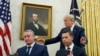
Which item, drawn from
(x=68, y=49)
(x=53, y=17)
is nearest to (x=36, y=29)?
(x=53, y=17)

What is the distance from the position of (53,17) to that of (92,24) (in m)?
0.96

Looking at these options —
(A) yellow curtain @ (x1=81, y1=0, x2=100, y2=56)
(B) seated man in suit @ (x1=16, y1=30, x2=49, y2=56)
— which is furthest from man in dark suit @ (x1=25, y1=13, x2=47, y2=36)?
(B) seated man in suit @ (x1=16, y1=30, x2=49, y2=56)

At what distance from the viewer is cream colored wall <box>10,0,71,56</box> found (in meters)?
5.84

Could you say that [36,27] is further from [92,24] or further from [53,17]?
[92,24]

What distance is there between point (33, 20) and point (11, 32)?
2.10 ft

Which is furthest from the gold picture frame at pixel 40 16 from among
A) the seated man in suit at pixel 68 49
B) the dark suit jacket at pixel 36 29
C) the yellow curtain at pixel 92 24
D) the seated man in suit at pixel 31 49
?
the seated man in suit at pixel 68 49

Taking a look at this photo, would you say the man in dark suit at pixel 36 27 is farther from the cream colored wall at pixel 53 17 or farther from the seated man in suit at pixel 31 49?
the seated man in suit at pixel 31 49

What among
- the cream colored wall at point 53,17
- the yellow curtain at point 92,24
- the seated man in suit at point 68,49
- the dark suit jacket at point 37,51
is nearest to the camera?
the seated man in suit at point 68,49

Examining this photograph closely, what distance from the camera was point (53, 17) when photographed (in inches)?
245

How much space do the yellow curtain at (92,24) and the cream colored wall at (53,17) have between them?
0.44 metres

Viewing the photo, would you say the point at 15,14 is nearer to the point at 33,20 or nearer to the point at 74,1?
the point at 33,20

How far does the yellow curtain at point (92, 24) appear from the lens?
624cm

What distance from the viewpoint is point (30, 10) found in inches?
239

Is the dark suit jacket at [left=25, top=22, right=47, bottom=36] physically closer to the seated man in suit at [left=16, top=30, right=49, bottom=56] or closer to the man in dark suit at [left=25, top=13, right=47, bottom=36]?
the man in dark suit at [left=25, top=13, right=47, bottom=36]
